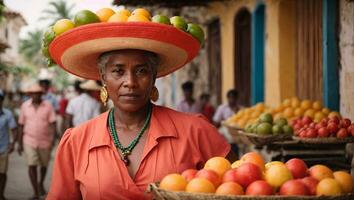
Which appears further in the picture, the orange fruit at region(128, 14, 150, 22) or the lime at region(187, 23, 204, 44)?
the lime at region(187, 23, 204, 44)

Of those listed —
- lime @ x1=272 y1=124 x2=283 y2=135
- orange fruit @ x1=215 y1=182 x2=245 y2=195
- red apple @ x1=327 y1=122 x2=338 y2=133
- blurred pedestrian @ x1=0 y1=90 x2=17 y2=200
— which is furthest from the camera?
blurred pedestrian @ x1=0 y1=90 x2=17 y2=200

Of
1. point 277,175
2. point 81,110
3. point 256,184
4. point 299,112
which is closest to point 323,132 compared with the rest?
point 299,112

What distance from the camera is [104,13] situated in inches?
127

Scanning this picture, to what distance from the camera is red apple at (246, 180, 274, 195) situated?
7.37 feet

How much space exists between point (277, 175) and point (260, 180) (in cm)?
8

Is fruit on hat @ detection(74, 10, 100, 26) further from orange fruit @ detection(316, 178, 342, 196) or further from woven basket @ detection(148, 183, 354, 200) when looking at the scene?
orange fruit @ detection(316, 178, 342, 196)

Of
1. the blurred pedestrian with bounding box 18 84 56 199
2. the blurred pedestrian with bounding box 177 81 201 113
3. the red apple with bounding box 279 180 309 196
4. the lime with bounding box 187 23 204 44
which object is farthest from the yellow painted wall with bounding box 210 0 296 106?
the red apple with bounding box 279 180 309 196

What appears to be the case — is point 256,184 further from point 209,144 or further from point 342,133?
point 342,133

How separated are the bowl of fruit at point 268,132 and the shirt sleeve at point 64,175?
284 cm

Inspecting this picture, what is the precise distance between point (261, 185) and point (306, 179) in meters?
0.22

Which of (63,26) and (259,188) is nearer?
(259,188)

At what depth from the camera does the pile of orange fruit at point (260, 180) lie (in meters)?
2.28

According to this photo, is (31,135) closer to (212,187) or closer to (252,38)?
(252,38)

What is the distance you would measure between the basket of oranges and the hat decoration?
80 cm
